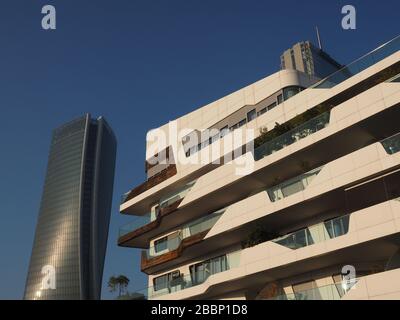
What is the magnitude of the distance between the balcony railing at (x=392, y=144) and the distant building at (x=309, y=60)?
821 inches

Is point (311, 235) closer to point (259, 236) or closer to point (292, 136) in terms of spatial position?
point (259, 236)

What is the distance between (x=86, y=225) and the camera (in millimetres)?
157500

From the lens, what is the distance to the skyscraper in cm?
15388

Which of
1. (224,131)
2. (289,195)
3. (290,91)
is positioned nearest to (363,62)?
(290,91)

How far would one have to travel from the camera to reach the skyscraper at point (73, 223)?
505 feet

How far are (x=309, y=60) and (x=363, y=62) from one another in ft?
139

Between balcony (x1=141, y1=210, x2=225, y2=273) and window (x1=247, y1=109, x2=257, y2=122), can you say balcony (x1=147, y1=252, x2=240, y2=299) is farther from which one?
window (x1=247, y1=109, x2=257, y2=122)

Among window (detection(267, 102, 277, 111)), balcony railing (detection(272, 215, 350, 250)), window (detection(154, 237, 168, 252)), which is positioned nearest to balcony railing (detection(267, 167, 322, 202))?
balcony railing (detection(272, 215, 350, 250))

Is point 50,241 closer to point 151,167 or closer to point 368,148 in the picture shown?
point 151,167

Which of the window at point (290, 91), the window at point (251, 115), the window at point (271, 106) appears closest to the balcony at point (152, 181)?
the window at point (251, 115)

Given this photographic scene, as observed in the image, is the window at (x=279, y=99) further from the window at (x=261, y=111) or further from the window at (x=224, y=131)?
the window at (x=224, y=131)
